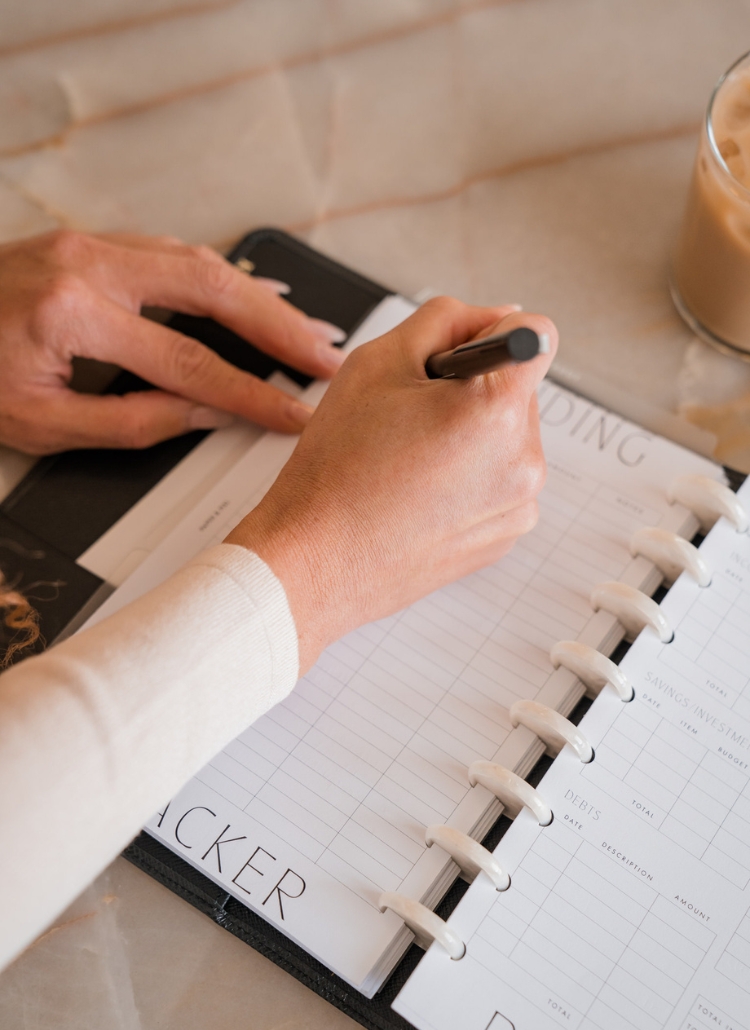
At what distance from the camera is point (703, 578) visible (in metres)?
0.55

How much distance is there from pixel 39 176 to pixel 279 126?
234 millimetres

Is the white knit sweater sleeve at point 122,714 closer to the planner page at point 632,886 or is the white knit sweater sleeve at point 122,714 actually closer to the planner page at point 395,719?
the planner page at point 395,719

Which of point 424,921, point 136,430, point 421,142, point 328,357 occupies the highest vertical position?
point 421,142

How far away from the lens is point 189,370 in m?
0.64

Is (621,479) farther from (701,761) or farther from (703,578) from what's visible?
(701,761)

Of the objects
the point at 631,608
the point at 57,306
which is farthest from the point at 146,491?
the point at 631,608

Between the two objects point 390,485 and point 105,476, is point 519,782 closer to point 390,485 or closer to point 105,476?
point 390,485

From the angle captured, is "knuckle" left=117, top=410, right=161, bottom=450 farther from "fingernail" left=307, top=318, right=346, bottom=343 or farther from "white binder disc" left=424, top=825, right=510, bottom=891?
"white binder disc" left=424, top=825, right=510, bottom=891

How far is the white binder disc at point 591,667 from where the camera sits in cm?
51

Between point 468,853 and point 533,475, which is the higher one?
point 533,475

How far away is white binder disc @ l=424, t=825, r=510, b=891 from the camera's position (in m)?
0.47

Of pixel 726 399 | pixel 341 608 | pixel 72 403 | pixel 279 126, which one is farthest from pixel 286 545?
pixel 279 126

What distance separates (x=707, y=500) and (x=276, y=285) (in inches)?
15.2

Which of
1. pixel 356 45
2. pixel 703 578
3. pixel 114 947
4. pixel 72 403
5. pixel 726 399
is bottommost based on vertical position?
pixel 114 947
